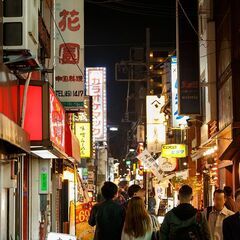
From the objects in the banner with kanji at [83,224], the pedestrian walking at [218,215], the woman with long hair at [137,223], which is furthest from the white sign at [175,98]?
the woman with long hair at [137,223]

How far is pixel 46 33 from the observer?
627 inches

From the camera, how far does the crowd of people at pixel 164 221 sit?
8141mm

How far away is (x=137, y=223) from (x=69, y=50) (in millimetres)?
9133

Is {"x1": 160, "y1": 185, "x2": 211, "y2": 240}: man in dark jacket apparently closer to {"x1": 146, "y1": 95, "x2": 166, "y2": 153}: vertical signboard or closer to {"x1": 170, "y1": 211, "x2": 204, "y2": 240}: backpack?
{"x1": 170, "y1": 211, "x2": 204, "y2": 240}: backpack

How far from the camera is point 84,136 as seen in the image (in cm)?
2816

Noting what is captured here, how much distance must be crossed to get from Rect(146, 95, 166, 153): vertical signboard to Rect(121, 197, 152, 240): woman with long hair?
22.3m

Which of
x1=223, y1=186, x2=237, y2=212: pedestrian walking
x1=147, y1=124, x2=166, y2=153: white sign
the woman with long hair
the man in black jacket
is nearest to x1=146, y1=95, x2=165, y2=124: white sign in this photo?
x1=147, y1=124, x2=166, y2=153: white sign

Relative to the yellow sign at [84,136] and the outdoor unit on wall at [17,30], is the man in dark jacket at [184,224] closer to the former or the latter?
the outdoor unit on wall at [17,30]

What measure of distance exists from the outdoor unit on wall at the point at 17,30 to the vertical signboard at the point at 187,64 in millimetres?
13361

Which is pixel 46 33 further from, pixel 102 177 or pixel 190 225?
pixel 102 177

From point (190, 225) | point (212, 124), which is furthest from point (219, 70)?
point (190, 225)

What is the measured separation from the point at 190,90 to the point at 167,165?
7.61m

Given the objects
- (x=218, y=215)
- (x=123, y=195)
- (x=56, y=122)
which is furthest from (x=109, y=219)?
(x=123, y=195)

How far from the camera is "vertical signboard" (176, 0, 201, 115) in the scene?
22781 mm
